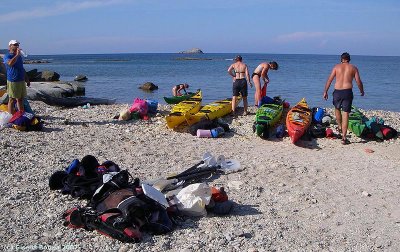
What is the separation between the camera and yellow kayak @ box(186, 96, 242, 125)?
11695mm

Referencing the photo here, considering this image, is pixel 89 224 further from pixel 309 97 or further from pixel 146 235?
pixel 309 97

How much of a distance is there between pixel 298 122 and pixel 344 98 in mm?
1271

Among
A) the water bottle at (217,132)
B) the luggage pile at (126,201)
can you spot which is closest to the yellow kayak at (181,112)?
the water bottle at (217,132)

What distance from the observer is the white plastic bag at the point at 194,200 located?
579 cm

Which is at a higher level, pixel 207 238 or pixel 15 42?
pixel 15 42

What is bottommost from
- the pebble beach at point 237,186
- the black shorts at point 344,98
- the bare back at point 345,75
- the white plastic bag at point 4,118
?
the pebble beach at point 237,186

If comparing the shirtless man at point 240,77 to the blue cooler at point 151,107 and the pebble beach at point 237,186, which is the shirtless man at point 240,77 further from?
the blue cooler at point 151,107

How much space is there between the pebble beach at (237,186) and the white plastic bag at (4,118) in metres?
0.43

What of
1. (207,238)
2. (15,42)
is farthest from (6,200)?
(15,42)

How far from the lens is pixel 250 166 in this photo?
27.9 ft

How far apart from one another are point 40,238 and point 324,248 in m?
3.42

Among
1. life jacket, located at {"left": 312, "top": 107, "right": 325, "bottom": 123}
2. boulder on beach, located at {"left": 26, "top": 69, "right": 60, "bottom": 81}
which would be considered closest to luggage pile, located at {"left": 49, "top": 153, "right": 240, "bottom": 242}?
life jacket, located at {"left": 312, "top": 107, "right": 325, "bottom": 123}

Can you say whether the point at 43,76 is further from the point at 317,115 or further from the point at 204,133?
the point at 317,115

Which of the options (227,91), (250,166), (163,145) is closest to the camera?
(250,166)
